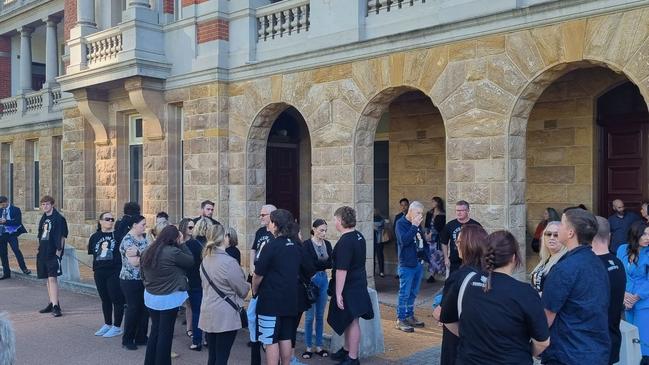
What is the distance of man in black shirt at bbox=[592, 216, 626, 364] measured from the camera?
13.8 ft

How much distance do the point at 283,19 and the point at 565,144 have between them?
564 cm

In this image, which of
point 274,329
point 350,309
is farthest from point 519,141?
point 274,329

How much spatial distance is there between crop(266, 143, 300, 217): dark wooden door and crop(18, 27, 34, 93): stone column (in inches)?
473

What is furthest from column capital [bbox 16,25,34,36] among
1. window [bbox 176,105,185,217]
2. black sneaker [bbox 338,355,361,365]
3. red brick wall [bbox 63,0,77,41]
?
black sneaker [bbox 338,355,361,365]

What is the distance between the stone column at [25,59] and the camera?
20.9 metres

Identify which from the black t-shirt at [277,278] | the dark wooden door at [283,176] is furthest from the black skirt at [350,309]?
the dark wooden door at [283,176]

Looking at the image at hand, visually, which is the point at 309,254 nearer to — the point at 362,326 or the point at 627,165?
the point at 362,326

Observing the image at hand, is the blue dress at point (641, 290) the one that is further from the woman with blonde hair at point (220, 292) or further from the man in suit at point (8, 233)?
the man in suit at point (8, 233)

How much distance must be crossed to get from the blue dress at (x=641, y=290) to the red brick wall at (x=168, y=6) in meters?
11.0

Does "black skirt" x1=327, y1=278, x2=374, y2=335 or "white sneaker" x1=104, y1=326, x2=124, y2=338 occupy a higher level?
"black skirt" x1=327, y1=278, x2=374, y2=335

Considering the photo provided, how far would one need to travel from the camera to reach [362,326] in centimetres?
674

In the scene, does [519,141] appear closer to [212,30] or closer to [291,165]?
[212,30]

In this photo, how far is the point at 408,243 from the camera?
7812 mm

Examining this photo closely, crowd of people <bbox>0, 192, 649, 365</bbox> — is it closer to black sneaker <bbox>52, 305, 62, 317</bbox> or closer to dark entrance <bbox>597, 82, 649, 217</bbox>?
black sneaker <bbox>52, 305, 62, 317</bbox>
